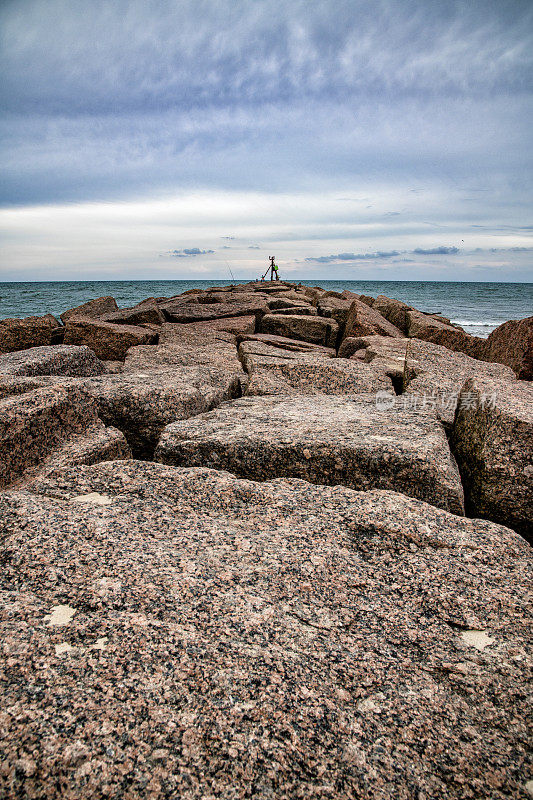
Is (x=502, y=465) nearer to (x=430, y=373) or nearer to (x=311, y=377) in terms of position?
(x=430, y=373)

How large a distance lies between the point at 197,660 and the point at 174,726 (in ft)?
0.60

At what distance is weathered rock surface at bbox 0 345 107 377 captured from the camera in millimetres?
3516

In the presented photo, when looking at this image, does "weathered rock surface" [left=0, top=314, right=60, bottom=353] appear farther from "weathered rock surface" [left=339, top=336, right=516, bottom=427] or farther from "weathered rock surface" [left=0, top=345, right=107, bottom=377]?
"weathered rock surface" [left=339, top=336, right=516, bottom=427]

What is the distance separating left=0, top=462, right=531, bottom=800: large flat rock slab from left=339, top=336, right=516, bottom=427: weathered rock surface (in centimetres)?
150

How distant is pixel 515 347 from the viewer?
5.60m

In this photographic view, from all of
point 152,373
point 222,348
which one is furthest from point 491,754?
point 222,348

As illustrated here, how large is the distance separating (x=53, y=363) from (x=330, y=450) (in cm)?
266

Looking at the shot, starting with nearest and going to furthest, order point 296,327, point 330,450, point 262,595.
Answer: point 262,595 → point 330,450 → point 296,327

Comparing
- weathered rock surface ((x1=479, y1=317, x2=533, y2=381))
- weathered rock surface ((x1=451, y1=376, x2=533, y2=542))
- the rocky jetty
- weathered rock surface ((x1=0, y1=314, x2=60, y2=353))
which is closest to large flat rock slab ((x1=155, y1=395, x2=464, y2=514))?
the rocky jetty

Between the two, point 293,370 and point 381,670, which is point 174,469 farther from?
point 293,370

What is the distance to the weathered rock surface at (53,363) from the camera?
11.5 feet

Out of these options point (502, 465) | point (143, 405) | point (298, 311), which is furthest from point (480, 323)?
point (143, 405)

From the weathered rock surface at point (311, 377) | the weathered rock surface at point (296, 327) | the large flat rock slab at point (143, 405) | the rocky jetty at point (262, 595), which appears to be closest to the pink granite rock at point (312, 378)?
the weathered rock surface at point (311, 377)

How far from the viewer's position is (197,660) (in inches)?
47.8
